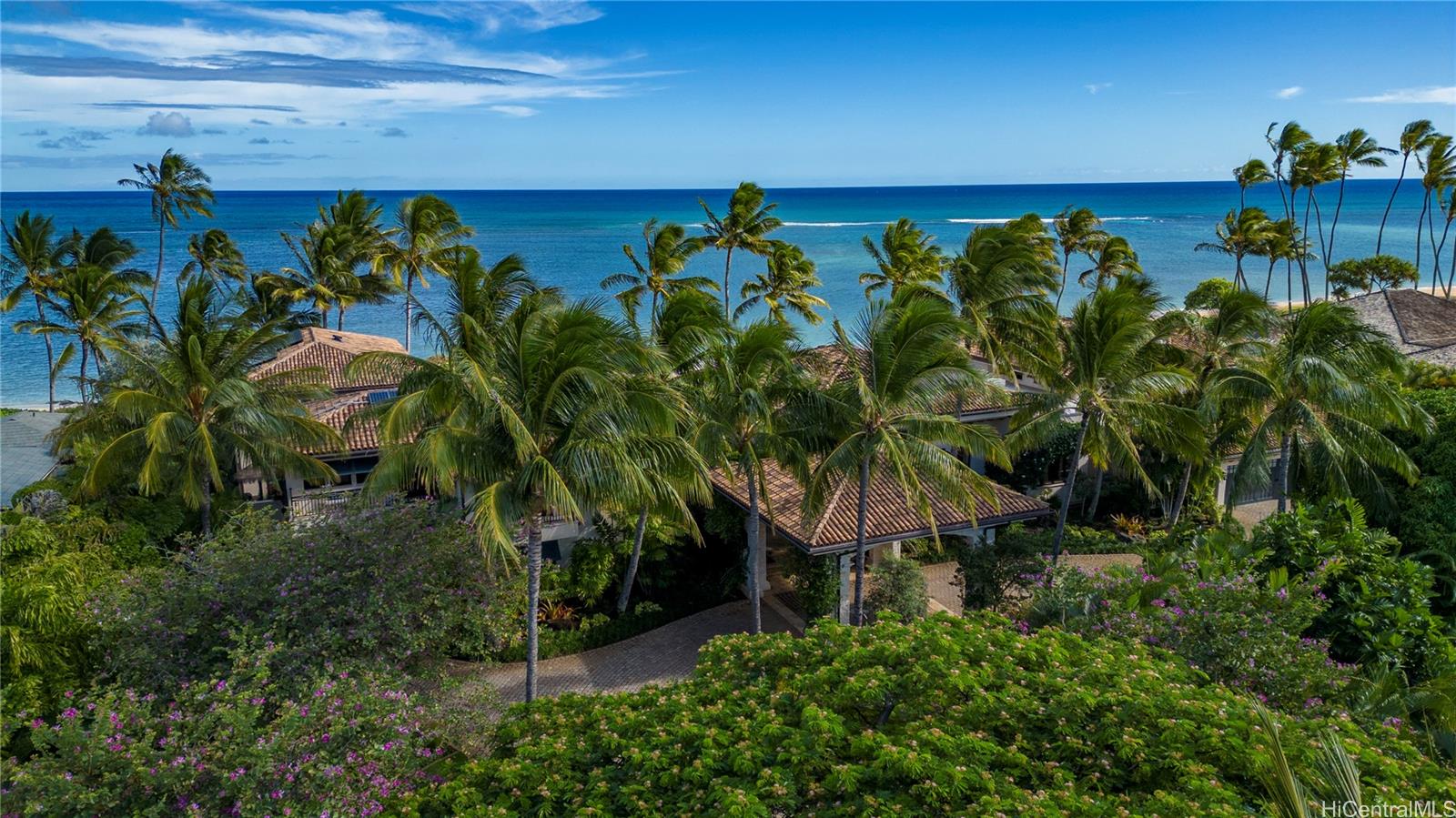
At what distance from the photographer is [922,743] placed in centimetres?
873

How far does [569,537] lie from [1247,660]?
49.3 ft

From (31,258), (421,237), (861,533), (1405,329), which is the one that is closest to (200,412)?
(861,533)

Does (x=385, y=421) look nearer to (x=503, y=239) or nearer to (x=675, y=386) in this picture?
(x=675, y=386)

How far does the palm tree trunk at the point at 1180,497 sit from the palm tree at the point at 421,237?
25.3 metres

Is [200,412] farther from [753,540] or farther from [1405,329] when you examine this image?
[1405,329]

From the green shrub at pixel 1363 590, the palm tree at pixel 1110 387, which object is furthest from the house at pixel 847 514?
the green shrub at pixel 1363 590

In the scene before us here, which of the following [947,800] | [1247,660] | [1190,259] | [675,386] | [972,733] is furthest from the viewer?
[1190,259]

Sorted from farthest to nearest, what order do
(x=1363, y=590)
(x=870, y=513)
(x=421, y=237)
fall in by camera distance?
(x=421, y=237) → (x=870, y=513) → (x=1363, y=590)

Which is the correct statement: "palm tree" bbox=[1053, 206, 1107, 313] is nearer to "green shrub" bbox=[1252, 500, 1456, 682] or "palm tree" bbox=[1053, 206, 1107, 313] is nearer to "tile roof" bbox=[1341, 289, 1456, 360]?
"tile roof" bbox=[1341, 289, 1456, 360]

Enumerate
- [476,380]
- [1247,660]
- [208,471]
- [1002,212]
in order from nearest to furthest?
1. [1247,660]
2. [476,380]
3. [208,471]
4. [1002,212]

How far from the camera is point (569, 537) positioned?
21938mm

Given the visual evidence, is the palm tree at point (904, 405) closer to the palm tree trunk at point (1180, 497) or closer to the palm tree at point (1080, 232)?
the palm tree trunk at point (1180, 497)

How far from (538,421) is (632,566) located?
757 cm

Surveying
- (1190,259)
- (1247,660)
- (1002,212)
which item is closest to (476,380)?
(1247,660)
